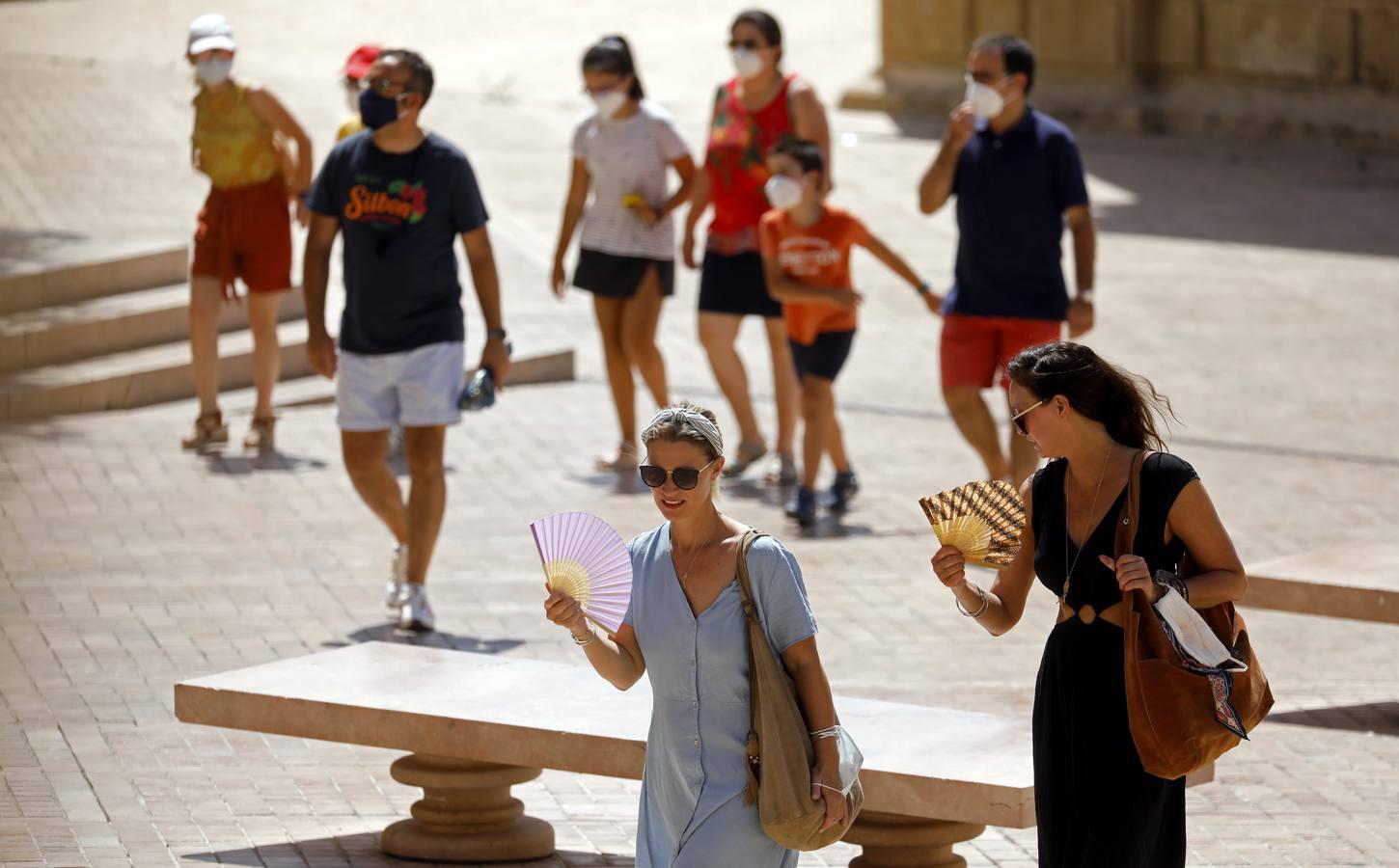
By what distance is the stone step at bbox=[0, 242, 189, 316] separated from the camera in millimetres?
13359

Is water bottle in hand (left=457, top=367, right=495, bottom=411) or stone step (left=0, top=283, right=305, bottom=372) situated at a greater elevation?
water bottle in hand (left=457, top=367, right=495, bottom=411)

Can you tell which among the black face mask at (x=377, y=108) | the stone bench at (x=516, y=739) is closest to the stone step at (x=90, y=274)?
the black face mask at (x=377, y=108)

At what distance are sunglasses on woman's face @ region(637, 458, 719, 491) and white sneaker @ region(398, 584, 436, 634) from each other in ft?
13.4

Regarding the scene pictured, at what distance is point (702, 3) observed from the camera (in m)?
28.7

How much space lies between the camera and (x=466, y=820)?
20.9 ft

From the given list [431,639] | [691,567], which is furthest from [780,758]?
[431,639]

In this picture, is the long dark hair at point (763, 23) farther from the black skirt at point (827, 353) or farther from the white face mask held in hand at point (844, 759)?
the white face mask held in hand at point (844, 759)

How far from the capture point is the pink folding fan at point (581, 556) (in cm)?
466

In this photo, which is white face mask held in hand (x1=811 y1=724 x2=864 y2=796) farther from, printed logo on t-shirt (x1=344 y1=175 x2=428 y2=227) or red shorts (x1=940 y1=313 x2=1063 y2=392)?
red shorts (x1=940 y1=313 x2=1063 y2=392)

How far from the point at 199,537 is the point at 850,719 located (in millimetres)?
4683

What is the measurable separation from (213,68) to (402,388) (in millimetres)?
3308

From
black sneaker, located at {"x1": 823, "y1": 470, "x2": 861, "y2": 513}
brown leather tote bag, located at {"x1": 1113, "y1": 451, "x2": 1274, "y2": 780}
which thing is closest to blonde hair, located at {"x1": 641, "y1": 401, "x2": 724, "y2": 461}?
brown leather tote bag, located at {"x1": 1113, "y1": 451, "x2": 1274, "y2": 780}

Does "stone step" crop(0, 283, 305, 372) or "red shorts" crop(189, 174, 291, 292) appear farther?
"stone step" crop(0, 283, 305, 372)

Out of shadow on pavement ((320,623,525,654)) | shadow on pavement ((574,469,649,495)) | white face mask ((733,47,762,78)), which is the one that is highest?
white face mask ((733,47,762,78))
